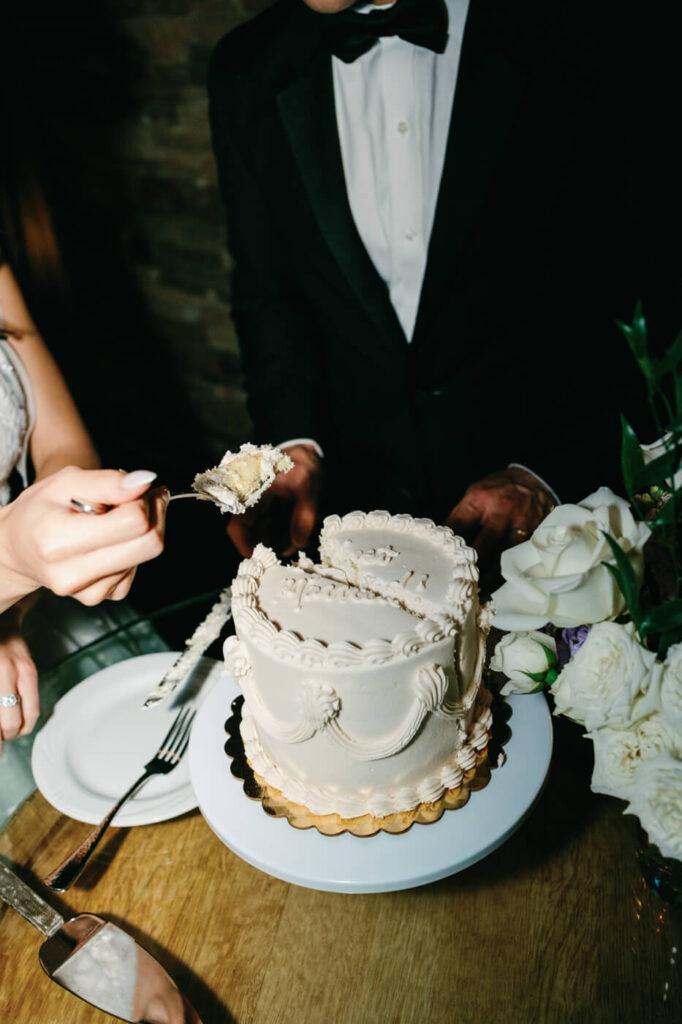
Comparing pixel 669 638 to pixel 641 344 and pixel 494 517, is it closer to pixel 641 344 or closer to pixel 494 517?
pixel 641 344

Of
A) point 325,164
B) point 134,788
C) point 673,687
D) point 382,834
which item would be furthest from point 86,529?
point 325,164

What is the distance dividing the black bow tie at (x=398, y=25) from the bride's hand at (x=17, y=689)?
1.81m

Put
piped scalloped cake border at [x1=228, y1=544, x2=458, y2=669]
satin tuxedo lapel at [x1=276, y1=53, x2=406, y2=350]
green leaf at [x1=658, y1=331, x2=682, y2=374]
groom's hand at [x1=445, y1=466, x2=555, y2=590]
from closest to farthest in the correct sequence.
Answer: green leaf at [x1=658, y1=331, x2=682, y2=374]
piped scalloped cake border at [x1=228, y1=544, x2=458, y2=669]
groom's hand at [x1=445, y1=466, x2=555, y2=590]
satin tuxedo lapel at [x1=276, y1=53, x2=406, y2=350]

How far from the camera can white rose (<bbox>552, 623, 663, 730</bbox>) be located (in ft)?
2.71

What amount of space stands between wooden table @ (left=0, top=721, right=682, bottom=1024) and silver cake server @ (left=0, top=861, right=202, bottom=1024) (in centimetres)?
6

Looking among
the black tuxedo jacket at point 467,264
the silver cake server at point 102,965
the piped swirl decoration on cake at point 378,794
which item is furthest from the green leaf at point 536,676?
the black tuxedo jacket at point 467,264

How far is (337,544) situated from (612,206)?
1.42 meters

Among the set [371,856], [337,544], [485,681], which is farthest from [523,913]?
[337,544]

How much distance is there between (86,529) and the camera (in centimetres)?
103

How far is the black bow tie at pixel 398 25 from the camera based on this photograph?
1.79 meters

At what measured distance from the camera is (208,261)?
3.84 meters

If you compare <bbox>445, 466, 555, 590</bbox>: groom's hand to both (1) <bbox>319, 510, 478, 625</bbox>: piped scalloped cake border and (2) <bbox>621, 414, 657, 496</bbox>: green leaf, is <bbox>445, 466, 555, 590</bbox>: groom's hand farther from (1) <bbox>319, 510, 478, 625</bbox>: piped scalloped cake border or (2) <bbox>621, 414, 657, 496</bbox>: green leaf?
(2) <bbox>621, 414, 657, 496</bbox>: green leaf

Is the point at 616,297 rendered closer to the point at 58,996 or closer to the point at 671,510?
the point at 671,510

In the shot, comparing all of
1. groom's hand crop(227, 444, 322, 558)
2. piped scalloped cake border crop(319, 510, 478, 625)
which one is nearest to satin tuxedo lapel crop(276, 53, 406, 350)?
groom's hand crop(227, 444, 322, 558)
